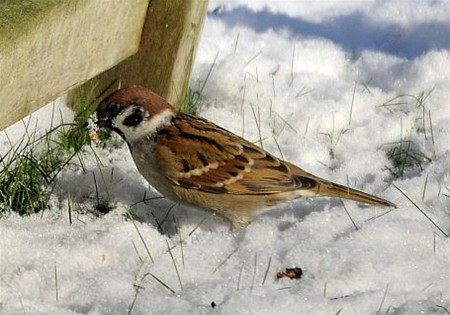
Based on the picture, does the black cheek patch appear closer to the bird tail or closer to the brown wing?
the brown wing

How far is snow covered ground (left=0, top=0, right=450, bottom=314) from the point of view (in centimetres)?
371

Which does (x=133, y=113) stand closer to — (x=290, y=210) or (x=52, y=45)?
(x=52, y=45)

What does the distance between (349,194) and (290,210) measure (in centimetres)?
30

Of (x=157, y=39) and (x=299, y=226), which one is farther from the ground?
(x=157, y=39)

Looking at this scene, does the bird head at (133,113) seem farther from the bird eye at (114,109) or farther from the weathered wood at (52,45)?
the weathered wood at (52,45)

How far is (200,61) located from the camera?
5.84m

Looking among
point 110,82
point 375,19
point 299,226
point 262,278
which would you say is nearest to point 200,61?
point 110,82

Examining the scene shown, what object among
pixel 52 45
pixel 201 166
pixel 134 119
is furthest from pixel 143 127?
pixel 52 45

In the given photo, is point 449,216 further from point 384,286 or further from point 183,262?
point 183,262

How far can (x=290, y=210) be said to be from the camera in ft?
15.1

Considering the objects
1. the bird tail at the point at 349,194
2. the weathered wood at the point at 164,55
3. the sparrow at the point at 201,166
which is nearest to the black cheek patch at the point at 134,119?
the sparrow at the point at 201,166

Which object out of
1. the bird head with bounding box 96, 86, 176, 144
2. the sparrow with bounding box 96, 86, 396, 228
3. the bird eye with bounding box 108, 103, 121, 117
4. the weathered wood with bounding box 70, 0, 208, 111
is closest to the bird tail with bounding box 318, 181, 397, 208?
the sparrow with bounding box 96, 86, 396, 228

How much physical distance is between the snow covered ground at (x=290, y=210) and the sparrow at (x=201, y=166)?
107mm

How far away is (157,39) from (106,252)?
1276mm
